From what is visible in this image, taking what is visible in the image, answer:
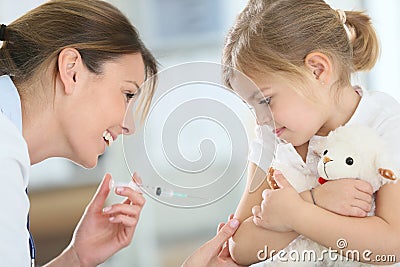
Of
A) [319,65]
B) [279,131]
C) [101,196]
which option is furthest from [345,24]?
[101,196]

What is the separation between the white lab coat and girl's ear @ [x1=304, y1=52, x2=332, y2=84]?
49 centimetres

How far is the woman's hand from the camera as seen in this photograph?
1.17 metres

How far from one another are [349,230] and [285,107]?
23 centimetres

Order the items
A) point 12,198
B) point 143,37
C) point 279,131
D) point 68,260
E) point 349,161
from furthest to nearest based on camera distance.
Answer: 1. point 143,37
2. point 68,260
3. point 279,131
4. point 349,161
5. point 12,198

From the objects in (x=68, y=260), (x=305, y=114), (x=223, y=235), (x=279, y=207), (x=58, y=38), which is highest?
(x=58, y=38)

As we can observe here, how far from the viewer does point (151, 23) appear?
2.59m

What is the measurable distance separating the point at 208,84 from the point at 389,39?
130 cm

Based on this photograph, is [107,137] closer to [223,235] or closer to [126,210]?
[126,210]

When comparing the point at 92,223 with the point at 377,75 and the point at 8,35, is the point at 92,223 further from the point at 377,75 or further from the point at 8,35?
the point at 377,75

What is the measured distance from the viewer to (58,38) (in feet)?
3.68

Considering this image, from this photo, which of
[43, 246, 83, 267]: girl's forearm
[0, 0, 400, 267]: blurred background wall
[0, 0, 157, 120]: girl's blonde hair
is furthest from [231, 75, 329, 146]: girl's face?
[0, 0, 400, 267]: blurred background wall

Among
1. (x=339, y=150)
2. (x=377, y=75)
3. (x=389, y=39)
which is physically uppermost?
(x=339, y=150)

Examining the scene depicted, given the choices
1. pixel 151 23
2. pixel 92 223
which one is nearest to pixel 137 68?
pixel 92 223

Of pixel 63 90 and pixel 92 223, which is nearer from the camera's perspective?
pixel 63 90
